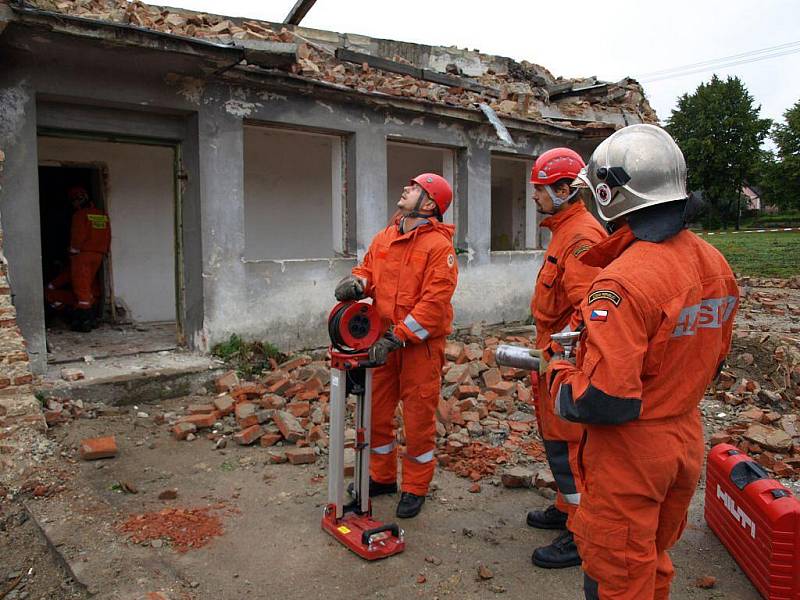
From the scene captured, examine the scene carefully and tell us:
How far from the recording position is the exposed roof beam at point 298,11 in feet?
29.1

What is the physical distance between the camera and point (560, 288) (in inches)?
132

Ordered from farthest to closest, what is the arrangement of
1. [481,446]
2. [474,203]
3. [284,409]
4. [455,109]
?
1. [474,203]
2. [455,109]
3. [284,409]
4. [481,446]

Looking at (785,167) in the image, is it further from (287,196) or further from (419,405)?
(419,405)

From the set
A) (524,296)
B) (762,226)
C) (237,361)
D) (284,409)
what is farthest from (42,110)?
(762,226)

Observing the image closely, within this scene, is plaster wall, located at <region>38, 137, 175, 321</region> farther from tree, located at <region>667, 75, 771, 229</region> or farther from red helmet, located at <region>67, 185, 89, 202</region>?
tree, located at <region>667, 75, 771, 229</region>

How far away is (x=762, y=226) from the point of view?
43.5m

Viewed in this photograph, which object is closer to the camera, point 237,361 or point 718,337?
point 718,337

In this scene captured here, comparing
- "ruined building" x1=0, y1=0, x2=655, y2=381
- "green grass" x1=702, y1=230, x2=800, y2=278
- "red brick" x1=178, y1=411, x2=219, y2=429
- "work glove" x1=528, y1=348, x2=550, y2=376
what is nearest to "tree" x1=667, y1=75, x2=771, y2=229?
"green grass" x1=702, y1=230, x2=800, y2=278

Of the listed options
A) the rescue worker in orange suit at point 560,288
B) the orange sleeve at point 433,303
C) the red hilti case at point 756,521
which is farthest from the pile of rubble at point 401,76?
the red hilti case at point 756,521

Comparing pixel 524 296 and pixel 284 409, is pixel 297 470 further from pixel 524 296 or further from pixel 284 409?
pixel 524 296

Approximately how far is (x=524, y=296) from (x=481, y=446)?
5.65 m

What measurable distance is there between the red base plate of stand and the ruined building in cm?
285

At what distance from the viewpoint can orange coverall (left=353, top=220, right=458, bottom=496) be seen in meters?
3.76

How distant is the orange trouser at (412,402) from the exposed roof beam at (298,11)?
6.70 m
